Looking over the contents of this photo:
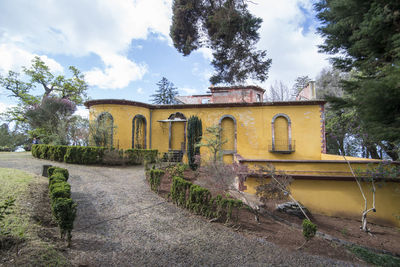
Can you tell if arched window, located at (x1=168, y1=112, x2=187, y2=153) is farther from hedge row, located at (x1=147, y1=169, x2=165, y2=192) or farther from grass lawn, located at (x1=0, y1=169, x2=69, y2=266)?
grass lawn, located at (x1=0, y1=169, x2=69, y2=266)

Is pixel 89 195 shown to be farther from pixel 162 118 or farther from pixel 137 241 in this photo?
pixel 162 118

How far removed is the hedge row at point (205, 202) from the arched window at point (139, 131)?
8962 millimetres

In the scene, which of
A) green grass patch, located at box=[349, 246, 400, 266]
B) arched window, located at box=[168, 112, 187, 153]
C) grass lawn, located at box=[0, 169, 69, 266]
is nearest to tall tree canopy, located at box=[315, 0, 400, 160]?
green grass patch, located at box=[349, 246, 400, 266]

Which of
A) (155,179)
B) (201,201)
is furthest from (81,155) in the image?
(201,201)

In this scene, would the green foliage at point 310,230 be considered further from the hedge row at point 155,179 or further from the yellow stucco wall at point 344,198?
the hedge row at point 155,179

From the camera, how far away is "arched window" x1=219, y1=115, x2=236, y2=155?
44.2 feet

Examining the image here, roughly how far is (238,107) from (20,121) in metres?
23.0

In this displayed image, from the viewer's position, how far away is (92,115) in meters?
13.7

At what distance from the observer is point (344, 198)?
6629 mm

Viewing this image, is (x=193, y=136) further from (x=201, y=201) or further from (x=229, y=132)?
(x=201, y=201)

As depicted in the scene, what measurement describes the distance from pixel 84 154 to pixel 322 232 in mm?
10370

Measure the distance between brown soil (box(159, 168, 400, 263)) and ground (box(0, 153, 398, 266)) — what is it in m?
0.04

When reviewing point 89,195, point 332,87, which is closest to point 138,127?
point 89,195

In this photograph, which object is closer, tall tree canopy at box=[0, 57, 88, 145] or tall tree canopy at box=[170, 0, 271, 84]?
tall tree canopy at box=[170, 0, 271, 84]
